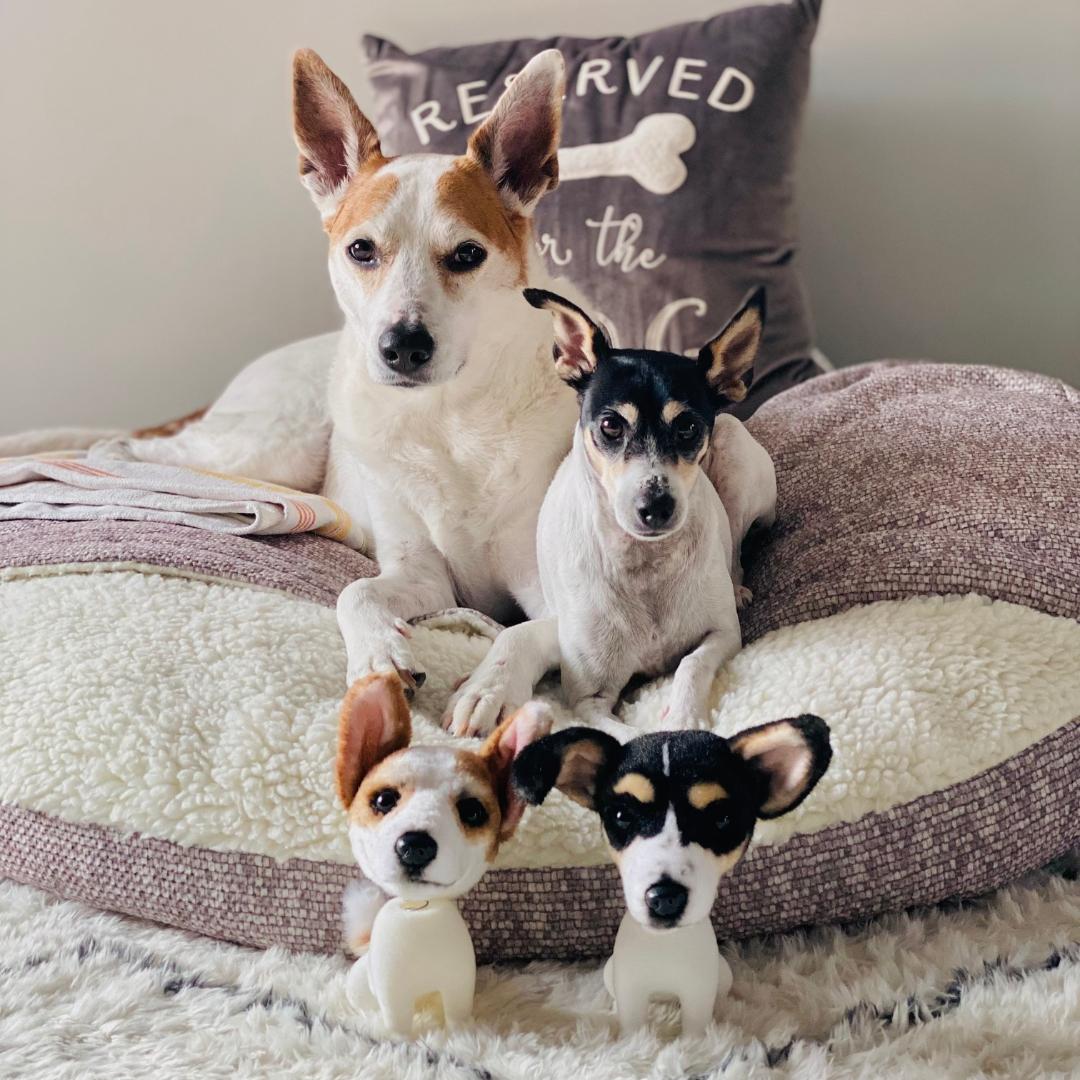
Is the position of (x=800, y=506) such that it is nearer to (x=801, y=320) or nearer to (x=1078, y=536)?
(x=1078, y=536)

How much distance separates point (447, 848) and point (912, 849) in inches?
16.7

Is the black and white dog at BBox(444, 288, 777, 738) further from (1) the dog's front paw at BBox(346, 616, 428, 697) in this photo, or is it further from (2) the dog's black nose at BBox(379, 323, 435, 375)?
(2) the dog's black nose at BBox(379, 323, 435, 375)

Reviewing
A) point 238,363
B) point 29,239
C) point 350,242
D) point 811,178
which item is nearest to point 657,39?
point 811,178

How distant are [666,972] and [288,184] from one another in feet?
7.25

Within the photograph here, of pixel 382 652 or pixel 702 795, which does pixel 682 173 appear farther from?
pixel 702 795

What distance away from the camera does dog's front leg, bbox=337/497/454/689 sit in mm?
1146

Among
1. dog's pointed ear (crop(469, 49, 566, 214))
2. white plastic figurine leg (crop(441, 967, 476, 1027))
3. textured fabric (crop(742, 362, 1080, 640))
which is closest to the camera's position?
white plastic figurine leg (crop(441, 967, 476, 1027))

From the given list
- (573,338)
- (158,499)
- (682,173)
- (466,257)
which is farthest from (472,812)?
(682,173)

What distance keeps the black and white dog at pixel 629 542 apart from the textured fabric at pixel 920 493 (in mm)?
130

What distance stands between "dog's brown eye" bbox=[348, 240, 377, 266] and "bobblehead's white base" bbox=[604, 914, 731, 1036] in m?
0.80

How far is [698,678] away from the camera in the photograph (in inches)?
→ 42.4

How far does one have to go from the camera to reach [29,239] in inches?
103

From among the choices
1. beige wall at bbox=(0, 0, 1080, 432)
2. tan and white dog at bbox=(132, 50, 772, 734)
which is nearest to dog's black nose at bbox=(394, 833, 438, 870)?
tan and white dog at bbox=(132, 50, 772, 734)

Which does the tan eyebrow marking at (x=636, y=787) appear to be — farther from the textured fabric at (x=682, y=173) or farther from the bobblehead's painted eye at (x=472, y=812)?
the textured fabric at (x=682, y=173)
